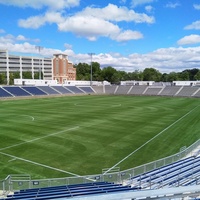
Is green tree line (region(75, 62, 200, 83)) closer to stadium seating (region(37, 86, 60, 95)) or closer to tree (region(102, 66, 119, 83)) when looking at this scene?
tree (region(102, 66, 119, 83))

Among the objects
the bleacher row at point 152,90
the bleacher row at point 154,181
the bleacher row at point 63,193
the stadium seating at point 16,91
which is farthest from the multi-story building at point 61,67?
the bleacher row at point 63,193

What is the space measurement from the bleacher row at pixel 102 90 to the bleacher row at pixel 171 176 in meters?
59.3

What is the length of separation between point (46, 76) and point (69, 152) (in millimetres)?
141645

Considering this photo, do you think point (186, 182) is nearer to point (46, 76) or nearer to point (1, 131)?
point (1, 131)

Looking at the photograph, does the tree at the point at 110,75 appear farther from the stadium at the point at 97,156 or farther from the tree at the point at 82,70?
the stadium at the point at 97,156

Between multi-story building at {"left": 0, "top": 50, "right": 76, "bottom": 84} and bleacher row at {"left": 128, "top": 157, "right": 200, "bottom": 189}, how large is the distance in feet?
429

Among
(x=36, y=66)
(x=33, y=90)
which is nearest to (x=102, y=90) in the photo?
(x=33, y=90)

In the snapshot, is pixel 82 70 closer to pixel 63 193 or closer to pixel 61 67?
pixel 61 67

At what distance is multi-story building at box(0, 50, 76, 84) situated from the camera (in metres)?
137

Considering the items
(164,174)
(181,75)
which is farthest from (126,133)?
(181,75)

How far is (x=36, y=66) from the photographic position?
504 ft

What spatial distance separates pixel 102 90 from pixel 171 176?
8727cm

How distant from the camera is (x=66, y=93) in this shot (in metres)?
83.2

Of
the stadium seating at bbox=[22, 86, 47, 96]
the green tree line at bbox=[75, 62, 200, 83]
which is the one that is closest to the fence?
the stadium seating at bbox=[22, 86, 47, 96]
